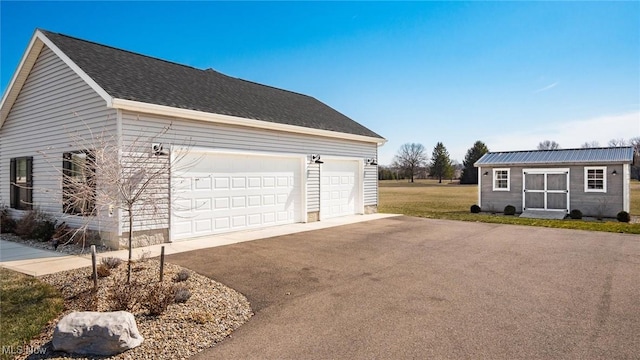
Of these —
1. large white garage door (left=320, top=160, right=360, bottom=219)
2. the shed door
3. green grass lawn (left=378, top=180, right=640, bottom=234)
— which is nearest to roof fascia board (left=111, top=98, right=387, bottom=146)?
large white garage door (left=320, top=160, right=360, bottom=219)

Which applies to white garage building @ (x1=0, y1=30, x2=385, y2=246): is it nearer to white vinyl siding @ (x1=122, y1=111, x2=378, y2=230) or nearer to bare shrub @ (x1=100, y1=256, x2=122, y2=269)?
white vinyl siding @ (x1=122, y1=111, x2=378, y2=230)

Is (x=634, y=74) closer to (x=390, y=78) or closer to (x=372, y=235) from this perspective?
(x=390, y=78)

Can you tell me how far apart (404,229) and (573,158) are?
10.6 meters

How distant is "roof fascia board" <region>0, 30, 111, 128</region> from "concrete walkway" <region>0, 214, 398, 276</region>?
3.39 m

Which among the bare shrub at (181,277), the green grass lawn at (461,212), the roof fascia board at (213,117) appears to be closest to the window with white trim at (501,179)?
the green grass lawn at (461,212)

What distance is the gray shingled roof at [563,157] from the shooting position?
1535 cm

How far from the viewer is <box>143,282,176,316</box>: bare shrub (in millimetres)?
4094

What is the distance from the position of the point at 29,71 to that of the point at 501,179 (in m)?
20.2

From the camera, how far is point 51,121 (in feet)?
32.6

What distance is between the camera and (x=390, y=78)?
1667cm

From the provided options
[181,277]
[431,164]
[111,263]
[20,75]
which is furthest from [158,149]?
[431,164]

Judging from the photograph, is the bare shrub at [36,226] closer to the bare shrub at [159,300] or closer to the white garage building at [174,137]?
the white garage building at [174,137]

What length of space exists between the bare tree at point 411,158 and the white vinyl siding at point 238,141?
56.5 metres

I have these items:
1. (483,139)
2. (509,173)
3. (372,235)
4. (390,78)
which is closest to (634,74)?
(509,173)
